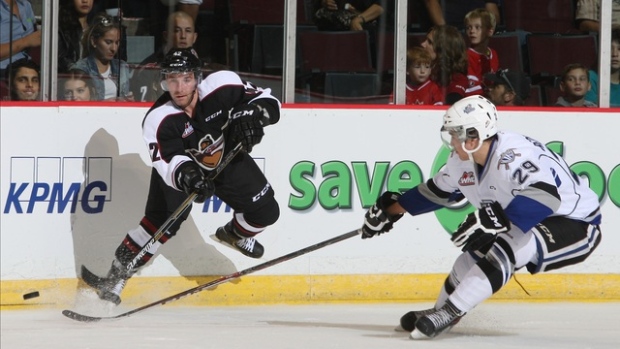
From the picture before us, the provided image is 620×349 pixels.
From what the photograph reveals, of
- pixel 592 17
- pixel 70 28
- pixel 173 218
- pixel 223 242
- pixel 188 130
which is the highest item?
pixel 592 17

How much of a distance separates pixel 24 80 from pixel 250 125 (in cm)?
113

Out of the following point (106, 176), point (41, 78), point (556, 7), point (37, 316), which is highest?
point (556, 7)

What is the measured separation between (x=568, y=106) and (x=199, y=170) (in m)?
1.99

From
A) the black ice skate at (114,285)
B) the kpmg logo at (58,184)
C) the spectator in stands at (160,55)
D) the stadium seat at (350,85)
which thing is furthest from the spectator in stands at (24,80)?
the stadium seat at (350,85)

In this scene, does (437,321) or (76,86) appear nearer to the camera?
(437,321)

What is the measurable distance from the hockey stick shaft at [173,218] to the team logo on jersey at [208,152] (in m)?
0.09

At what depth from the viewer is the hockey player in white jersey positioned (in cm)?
447

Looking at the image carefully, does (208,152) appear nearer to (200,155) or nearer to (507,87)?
(200,155)

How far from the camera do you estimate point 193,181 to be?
5203mm

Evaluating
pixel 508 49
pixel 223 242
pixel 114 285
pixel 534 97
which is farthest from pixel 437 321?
pixel 508 49

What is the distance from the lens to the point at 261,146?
18.9ft

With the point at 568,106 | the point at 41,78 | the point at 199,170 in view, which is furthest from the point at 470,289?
the point at 41,78

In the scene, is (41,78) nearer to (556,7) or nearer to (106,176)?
(106,176)

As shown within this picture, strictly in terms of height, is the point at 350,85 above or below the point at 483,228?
above
